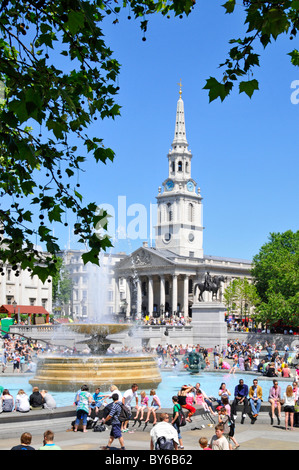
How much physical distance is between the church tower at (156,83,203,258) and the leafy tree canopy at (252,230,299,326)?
36.9 m

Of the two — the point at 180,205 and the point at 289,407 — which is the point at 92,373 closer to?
the point at 289,407

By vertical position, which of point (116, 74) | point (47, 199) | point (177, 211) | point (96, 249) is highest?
point (177, 211)

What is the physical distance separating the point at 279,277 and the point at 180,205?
52663 millimetres

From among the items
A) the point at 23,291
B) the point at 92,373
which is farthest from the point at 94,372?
the point at 23,291

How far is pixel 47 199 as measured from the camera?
8.45m

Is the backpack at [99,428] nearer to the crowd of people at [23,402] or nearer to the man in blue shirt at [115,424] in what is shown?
the crowd of people at [23,402]

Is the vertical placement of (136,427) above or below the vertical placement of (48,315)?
below

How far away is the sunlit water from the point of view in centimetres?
2555

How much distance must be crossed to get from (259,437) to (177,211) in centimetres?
11709

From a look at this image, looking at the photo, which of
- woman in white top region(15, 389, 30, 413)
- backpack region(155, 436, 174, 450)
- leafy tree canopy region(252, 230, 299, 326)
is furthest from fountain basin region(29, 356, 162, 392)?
leafy tree canopy region(252, 230, 299, 326)

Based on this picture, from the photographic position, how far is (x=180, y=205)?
13350cm

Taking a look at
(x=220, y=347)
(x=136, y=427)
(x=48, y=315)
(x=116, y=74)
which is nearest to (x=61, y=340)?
(x=220, y=347)

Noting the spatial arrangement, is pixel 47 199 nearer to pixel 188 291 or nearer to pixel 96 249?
pixel 96 249

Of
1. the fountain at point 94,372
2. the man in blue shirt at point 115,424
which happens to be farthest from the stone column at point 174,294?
the man in blue shirt at point 115,424
